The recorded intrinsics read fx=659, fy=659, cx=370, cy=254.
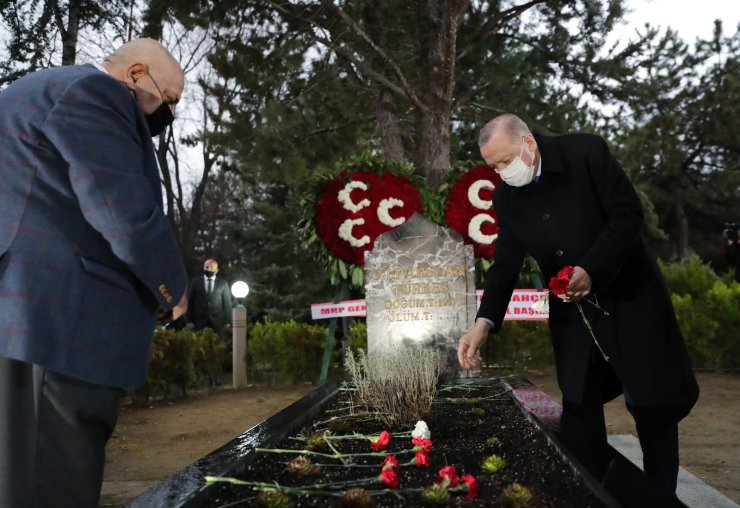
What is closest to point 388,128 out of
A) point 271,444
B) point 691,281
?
point 691,281

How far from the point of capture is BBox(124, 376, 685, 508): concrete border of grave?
1560mm

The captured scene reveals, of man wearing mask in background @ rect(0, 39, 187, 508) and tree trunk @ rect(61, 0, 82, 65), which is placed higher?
tree trunk @ rect(61, 0, 82, 65)

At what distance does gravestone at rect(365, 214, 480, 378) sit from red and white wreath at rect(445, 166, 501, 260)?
814 mm

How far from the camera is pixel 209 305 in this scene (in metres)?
9.55

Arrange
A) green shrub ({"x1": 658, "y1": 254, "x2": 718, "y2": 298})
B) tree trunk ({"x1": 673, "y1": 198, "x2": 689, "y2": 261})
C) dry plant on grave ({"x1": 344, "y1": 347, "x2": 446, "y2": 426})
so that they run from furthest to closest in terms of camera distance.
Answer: tree trunk ({"x1": 673, "y1": 198, "x2": 689, "y2": 261})
green shrub ({"x1": 658, "y1": 254, "x2": 718, "y2": 298})
dry plant on grave ({"x1": 344, "y1": 347, "x2": 446, "y2": 426})

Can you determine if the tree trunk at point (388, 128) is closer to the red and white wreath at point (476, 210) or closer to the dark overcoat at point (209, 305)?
the dark overcoat at point (209, 305)

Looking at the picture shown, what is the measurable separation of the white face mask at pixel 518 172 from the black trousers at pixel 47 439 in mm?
1777

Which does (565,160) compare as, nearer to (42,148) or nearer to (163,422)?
(42,148)

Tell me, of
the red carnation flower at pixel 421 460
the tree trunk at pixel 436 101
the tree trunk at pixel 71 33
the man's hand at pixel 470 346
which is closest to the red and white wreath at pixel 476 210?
the tree trunk at pixel 436 101

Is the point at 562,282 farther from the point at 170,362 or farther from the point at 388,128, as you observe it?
the point at 388,128

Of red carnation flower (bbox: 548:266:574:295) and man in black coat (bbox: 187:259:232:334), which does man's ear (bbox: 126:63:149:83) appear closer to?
red carnation flower (bbox: 548:266:574:295)

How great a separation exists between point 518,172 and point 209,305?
298 inches

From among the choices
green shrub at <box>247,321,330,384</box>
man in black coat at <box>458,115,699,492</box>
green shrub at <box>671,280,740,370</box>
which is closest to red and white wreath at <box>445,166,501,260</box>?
green shrub at <box>247,321,330,384</box>

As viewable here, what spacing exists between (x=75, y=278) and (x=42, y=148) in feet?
1.03
